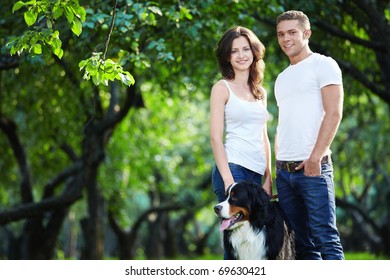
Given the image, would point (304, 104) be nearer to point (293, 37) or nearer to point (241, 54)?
point (293, 37)

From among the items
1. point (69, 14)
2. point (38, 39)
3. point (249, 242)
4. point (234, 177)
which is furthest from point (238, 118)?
point (38, 39)

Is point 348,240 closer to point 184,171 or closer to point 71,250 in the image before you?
point 184,171

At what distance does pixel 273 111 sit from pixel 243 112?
37.3ft

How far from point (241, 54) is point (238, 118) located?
0.55 meters

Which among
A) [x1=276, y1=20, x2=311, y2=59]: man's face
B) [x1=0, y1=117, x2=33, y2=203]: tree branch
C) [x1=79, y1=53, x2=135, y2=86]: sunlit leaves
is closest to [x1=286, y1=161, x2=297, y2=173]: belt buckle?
[x1=276, y1=20, x2=311, y2=59]: man's face

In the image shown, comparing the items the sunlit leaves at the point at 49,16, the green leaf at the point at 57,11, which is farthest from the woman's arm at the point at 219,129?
the green leaf at the point at 57,11

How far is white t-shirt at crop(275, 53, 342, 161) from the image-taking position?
5254 mm

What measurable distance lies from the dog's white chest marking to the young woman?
1.00ft

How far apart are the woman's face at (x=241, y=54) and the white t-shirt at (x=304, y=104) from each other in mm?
414

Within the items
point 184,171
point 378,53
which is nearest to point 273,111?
point 378,53

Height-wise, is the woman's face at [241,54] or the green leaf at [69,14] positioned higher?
the green leaf at [69,14]

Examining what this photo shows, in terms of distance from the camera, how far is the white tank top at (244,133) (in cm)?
550

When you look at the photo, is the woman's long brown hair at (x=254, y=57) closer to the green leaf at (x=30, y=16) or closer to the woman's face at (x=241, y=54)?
the woman's face at (x=241, y=54)

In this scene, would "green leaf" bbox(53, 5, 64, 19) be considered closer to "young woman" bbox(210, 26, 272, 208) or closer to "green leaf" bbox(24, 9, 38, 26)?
"green leaf" bbox(24, 9, 38, 26)
